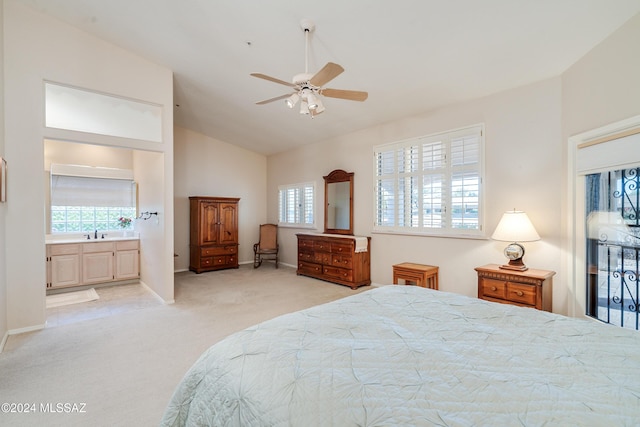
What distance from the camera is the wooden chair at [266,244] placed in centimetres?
728

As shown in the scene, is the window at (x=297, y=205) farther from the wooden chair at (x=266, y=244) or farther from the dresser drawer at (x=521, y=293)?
the dresser drawer at (x=521, y=293)

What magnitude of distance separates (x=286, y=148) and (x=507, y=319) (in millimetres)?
6152

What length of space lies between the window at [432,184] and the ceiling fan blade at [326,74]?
8.03 feet

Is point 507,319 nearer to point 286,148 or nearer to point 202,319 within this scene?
point 202,319

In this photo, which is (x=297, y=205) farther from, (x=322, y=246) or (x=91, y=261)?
(x=91, y=261)

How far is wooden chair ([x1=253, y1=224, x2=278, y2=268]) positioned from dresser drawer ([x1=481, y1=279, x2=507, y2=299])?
4830 mm

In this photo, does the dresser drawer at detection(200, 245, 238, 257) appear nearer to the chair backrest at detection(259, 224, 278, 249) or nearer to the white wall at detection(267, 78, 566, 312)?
the chair backrest at detection(259, 224, 278, 249)

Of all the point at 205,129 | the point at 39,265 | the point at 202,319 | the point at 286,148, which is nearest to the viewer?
the point at 39,265

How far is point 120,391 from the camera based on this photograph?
7.36 ft

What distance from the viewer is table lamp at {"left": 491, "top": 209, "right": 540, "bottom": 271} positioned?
10.5 ft

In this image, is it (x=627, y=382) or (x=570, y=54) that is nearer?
(x=627, y=382)

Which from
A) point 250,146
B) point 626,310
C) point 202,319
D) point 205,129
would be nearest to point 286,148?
point 250,146

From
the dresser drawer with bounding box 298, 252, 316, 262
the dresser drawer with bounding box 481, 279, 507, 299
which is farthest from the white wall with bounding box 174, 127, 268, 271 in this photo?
the dresser drawer with bounding box 481, 279, 507, 299

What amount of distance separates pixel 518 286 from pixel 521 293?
7cm
